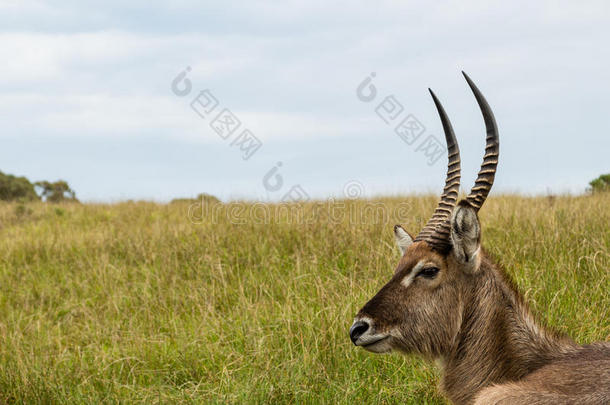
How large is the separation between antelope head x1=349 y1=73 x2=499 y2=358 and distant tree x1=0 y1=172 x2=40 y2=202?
22.0 metres

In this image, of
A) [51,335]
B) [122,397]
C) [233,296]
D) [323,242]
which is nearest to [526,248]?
[323,242]

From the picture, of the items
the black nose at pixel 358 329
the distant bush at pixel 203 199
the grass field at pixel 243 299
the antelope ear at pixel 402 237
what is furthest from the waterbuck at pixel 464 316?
the distant bush at pixel 203 199

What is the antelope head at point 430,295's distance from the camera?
3984 millimetres

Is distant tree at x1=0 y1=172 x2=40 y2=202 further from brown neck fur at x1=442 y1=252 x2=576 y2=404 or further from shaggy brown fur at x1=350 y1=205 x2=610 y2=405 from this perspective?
brown neck fur at x1=442 y1=252 x2=576 y2=404

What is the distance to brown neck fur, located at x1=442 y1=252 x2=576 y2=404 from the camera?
13.1ft

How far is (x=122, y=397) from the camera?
5656 mm

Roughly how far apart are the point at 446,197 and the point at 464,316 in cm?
85

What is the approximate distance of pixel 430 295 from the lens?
4.04 metres

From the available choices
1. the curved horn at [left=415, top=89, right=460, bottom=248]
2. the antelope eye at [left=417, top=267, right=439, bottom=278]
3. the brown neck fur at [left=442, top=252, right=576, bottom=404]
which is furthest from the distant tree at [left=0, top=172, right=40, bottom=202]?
the brown neck fur at [left=442, top=252, right=576, bottom=404]

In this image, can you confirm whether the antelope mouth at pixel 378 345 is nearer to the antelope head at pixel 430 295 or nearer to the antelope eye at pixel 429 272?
the antelope head at pixel 430 295

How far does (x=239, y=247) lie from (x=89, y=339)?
2365 millimetres

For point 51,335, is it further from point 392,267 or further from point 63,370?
point 392,267

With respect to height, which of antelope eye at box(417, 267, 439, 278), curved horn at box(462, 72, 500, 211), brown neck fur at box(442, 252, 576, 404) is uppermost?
curved horn at box(462, 72, 500, 211)

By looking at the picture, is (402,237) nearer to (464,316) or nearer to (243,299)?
(464,316)
